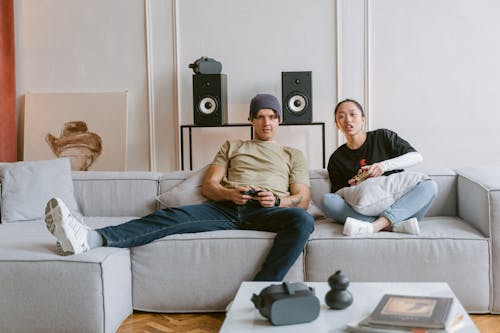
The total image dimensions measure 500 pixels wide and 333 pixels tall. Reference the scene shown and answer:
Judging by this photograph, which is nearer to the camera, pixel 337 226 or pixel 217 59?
pixel 337 226

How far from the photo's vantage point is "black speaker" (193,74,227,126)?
4.41m

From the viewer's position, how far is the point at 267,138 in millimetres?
3527

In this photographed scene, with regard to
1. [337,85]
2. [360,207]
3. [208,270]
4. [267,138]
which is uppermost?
[337,85]

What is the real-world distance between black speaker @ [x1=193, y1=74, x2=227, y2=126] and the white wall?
0.31 m

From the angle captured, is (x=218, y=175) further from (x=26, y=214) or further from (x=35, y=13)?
(x=35, y=13)

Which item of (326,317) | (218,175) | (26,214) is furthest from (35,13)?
(326,317)

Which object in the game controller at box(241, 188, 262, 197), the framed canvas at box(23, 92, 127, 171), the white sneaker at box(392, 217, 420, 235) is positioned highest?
the framed canvas at box(23, 92, 127, 171)

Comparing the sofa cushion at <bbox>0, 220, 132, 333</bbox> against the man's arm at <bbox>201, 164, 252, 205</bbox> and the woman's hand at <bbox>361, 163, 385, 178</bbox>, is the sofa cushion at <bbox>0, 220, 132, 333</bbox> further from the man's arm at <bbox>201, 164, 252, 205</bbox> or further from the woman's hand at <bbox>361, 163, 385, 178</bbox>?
the woman's hand at <bbox>361, 163, 385, 178</bbox>

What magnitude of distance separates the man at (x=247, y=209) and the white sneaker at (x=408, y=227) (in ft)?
1.35

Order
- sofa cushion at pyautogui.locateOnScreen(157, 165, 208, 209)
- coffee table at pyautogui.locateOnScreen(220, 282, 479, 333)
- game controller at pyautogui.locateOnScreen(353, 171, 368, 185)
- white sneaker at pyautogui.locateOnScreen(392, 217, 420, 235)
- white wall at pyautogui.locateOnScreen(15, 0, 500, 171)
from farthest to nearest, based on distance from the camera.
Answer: white wall at pyautogui.locateOnScreen(15, 0, 500, 171), sofa cushion at pyautogui.locateOnScreen(157, 165, 208, 209), game controller at pyautogui.locateOnScreen(353, 171, 368, 185), white sneaker at pyautogui.locateOnScreen(392, 217, 420, 235), coffee table at pyautogui.locateOnScreen(220, 282, 479, 333)

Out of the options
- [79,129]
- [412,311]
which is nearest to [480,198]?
[412,311]

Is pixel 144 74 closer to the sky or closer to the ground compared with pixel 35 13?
closer to the ground

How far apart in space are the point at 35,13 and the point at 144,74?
965mm

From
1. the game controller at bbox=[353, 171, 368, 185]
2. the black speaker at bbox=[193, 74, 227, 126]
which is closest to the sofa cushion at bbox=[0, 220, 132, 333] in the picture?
the game controller at bbox=[353, 171, 368, 185]
